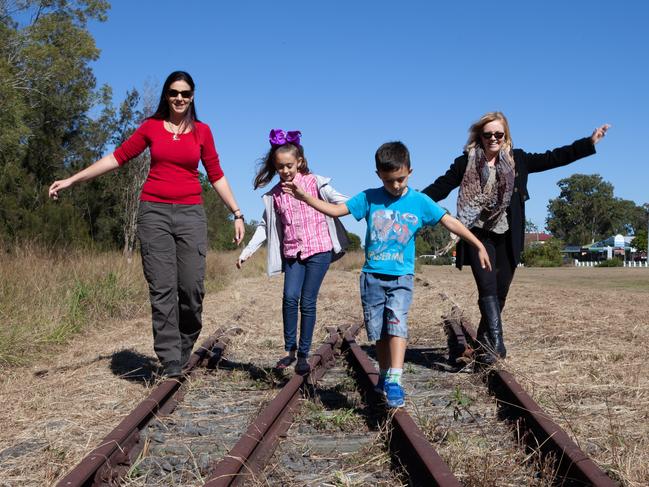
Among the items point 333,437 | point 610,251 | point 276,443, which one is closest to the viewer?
point 276,443

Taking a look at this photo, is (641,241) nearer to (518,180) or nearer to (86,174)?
(518,180)

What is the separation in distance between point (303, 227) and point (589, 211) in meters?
140

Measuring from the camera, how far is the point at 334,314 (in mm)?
11312

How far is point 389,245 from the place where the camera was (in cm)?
466

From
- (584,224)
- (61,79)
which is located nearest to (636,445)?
(61,79)

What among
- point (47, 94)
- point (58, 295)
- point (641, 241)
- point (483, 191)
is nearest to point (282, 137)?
point (483, 191)

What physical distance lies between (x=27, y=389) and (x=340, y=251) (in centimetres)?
259

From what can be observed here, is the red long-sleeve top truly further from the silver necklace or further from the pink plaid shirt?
the pink plaid shirt

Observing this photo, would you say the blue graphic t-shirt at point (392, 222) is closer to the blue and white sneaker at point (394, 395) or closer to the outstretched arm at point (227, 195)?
the blue and white sneaker at point (394, 395)

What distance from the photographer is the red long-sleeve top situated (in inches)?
219

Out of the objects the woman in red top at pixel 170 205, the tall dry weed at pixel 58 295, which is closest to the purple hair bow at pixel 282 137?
the woman in red top at pixel 170 205

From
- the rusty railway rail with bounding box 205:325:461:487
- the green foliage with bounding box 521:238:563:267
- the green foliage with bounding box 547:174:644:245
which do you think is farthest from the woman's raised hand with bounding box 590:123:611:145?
the green foliage with bounding box 547:174:644:245

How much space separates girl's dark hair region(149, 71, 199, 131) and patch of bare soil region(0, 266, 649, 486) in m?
2.00

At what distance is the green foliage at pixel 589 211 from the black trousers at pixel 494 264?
135 metres
